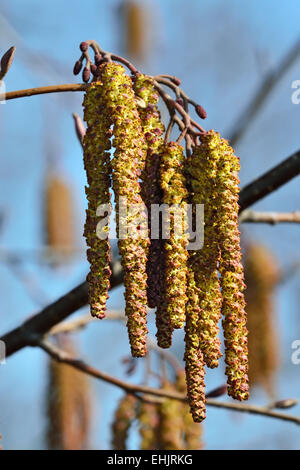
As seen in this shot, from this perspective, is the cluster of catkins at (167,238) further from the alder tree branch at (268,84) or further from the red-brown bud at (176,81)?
the alder tree branch at (268,84)

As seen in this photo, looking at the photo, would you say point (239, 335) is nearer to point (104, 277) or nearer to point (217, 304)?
point (217, 304)

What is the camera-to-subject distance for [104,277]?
4.30ft

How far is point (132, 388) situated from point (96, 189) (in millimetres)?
1173

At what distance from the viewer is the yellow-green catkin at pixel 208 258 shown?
1.33 meters

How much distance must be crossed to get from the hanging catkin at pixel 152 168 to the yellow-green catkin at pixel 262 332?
2381 mm

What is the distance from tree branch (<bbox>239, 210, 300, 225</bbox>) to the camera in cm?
250

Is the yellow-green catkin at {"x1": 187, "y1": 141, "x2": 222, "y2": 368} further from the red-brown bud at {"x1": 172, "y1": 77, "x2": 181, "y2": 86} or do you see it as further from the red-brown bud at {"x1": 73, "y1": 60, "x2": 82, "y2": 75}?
the red-brown bud at {"x1": 73, "y1": 60, "x2": 82, "y2": 75}

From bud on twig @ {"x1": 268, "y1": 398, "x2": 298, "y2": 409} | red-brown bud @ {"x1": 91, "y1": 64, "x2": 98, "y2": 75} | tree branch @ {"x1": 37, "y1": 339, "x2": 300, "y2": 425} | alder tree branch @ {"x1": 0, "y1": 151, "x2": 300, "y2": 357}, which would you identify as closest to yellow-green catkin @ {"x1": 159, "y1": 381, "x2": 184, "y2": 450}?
tree branch @ {"x1": 37, "y1": 339, "x2": 300, "y2": 425}

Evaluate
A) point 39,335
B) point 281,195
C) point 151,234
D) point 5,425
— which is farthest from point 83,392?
point 281,195

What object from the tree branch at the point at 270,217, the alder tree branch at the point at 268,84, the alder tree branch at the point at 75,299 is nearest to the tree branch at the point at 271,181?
the alder tree branch at the point at 75,299

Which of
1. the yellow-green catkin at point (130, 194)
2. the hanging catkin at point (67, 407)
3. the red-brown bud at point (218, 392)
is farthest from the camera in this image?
the hanging catkin at point (67, 407)

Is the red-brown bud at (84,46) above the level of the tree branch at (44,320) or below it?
above

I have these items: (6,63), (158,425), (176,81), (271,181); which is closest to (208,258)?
(176,81)
